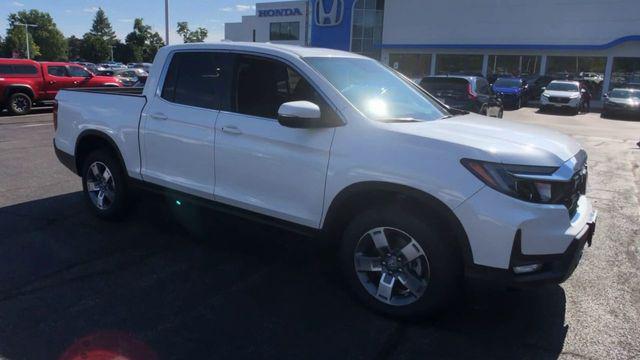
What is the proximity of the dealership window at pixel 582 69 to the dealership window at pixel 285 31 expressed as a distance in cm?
3023

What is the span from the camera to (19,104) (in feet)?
55.6

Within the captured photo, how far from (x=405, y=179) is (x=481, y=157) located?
48 centimetres

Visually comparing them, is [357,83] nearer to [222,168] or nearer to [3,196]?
[222,168]

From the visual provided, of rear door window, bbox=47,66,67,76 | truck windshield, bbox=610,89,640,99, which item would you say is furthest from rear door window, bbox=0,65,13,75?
truck windshield, bbox=610,89,640,99

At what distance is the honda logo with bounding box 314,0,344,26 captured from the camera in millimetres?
43406

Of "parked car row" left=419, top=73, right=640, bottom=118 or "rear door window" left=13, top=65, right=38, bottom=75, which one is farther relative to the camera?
"rear door window" left=13, top=65, right=38, bottom=75

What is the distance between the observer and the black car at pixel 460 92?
519 inches

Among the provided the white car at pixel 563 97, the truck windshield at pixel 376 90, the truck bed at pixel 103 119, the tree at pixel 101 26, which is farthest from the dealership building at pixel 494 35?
the tree at pixel 101 26

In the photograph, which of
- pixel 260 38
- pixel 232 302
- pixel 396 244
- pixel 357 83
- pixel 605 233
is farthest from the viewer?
pixel 260 38

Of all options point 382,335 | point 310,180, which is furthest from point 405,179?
point 382,335

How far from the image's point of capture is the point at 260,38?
202 ft

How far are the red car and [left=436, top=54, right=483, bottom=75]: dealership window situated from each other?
27583mm

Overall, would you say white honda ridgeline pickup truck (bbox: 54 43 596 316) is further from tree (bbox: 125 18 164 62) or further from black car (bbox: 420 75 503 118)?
tree (bbox: 125 18 164 62)

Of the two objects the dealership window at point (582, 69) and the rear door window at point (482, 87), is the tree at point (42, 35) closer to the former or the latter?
the dealership window at point (582, 69)
